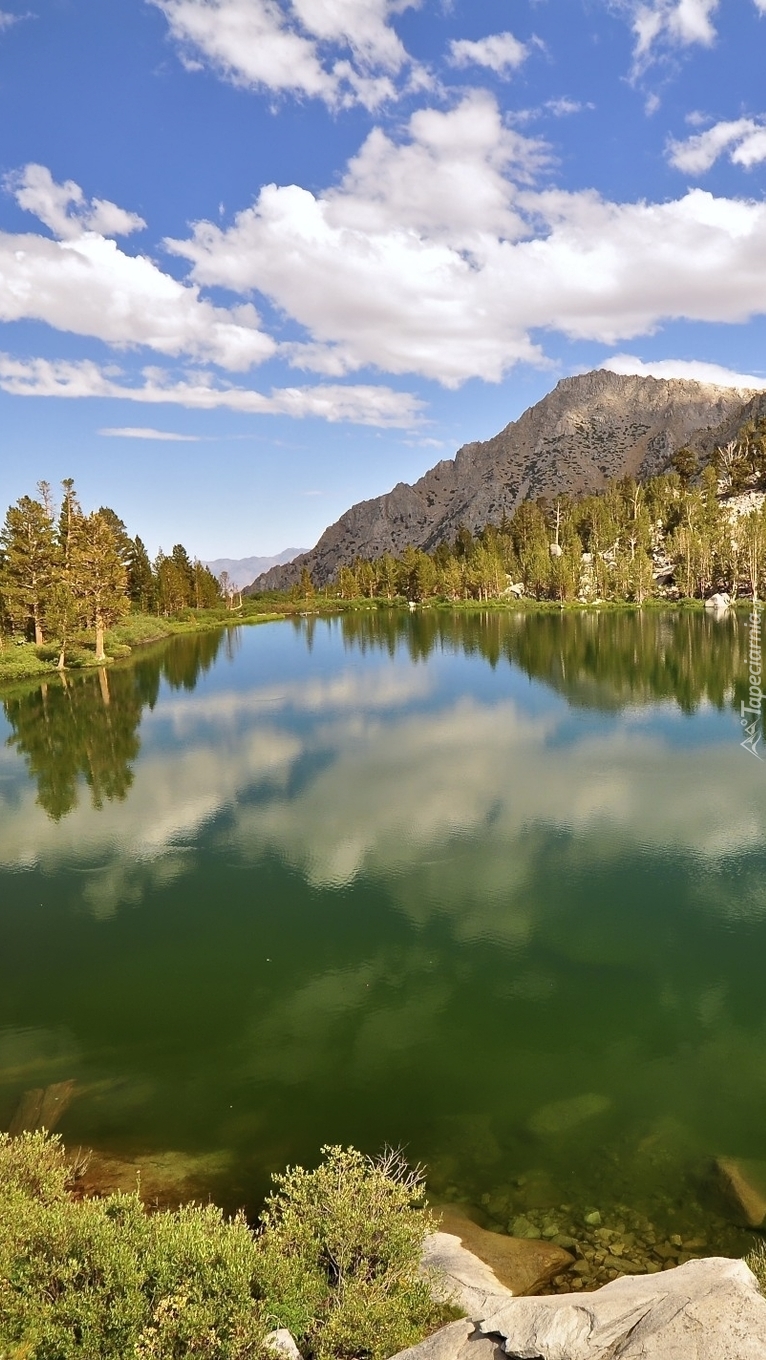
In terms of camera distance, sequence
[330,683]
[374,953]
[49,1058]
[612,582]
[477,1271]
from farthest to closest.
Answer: [612,582] < [330,683] < [374,953] < [49,1058] < [477,1271]

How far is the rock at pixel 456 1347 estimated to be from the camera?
24.4ft

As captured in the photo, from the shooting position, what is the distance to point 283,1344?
24.6 feet

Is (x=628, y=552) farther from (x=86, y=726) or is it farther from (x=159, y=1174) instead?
(x=159, y=1174)

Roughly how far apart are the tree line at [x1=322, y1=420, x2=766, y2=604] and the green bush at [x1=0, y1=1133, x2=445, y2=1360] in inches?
5473

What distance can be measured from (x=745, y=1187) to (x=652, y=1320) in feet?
21.6

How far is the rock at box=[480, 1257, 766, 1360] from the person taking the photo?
6352 mm

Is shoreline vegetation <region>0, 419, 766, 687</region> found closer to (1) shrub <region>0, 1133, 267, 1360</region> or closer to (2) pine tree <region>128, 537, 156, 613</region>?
(2) pine tree <region>128, 537, 156, 613</region>

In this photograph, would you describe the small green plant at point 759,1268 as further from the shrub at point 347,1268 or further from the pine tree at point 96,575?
the pine tree at point 96,575

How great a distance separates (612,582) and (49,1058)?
145654 mm

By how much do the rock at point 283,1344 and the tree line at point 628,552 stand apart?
140542 millimetres

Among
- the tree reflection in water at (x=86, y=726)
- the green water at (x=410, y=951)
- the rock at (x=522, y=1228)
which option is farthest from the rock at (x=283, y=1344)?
the tree reflection in water at (x=86, y=726)

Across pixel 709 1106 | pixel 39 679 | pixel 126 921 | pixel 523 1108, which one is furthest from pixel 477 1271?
pixel 39 679

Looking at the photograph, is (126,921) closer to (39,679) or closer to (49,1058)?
(49,1058)

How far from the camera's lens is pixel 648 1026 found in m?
16.5
